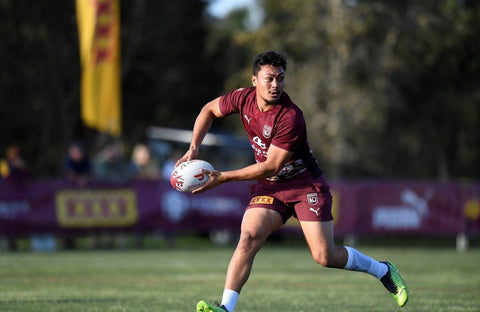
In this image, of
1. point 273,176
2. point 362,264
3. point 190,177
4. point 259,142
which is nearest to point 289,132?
point 259,142

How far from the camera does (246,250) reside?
7.14 m

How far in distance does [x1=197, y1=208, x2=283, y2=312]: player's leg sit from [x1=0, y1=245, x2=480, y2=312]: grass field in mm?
1424

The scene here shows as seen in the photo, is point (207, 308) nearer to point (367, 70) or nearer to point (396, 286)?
point (396, 286)

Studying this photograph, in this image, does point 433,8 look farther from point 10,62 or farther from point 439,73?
point 10,62

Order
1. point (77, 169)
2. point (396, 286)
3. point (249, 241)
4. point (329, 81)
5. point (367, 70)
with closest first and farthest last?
1. point (249, 241)
2. point (396, 286)
3. point (77, 169)
4. point (367, 70)
5. point (329, 81)

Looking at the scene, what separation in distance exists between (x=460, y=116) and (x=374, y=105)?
4.15 metres

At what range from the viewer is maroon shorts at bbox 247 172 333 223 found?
292 inches

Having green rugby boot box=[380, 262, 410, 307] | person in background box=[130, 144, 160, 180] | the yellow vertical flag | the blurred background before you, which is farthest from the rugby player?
the blurred background

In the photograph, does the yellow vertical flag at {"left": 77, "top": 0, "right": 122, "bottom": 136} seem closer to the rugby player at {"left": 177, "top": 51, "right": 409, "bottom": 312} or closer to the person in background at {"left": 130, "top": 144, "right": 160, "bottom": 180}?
the person in background at {"left": 130, "top": 144, "right": 160, "bottom": 180}

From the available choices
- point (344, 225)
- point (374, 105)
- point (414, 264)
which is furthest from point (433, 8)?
point (414, 264)

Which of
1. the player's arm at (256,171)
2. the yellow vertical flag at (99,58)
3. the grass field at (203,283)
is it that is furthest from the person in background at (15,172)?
the player's arm at (256,171)

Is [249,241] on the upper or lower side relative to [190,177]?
lower

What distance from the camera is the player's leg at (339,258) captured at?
7.39 meters

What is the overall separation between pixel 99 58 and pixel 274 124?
13.5m
